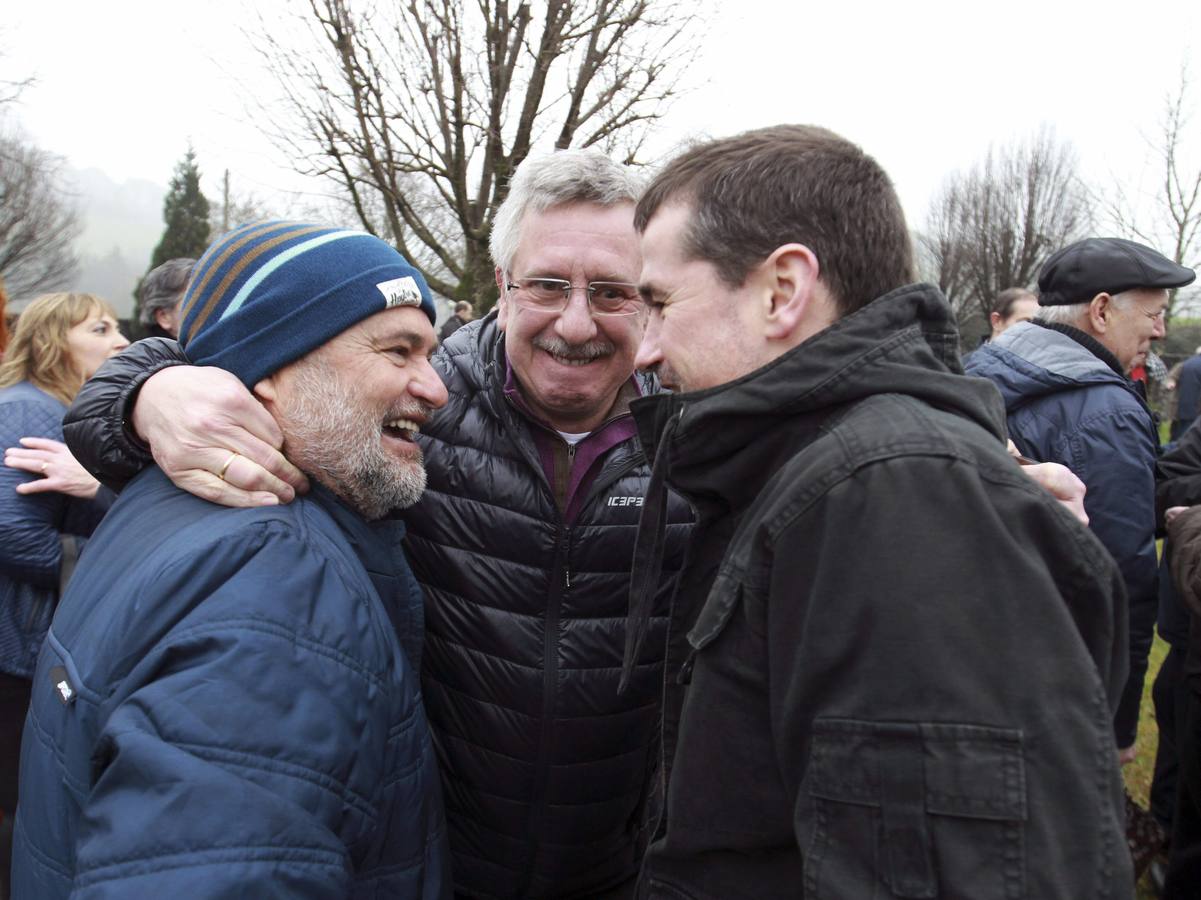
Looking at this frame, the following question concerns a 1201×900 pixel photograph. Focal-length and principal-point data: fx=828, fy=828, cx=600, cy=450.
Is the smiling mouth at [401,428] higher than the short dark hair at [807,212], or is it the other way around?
the short dark hair at [807,212]

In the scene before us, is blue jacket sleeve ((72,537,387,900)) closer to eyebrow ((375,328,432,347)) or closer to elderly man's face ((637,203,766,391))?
eyebrow ((375,328,432,347))

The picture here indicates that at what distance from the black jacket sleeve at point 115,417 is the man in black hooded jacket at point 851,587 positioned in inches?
45.3

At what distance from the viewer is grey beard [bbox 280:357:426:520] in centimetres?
167

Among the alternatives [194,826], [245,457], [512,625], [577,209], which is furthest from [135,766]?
[577,209]

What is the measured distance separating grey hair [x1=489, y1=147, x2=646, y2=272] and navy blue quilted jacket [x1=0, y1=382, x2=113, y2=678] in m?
Result: 2.23

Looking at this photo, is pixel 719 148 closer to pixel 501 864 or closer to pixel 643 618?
pixel 643 618

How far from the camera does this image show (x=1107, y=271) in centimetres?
368

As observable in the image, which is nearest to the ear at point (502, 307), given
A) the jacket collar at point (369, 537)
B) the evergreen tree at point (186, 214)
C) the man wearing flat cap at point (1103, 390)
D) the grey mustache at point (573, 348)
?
the grey mustache at point (573, 348)

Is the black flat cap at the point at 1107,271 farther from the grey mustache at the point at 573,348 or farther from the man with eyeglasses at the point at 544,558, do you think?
the grey mustache at the point at 573,348

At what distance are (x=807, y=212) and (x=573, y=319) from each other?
946mm

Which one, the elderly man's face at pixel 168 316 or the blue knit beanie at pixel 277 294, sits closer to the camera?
the blue knit beanie at pixel 277 294

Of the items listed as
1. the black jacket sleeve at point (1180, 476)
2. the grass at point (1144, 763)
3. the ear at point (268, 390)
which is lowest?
the grass at point (1144, 763)

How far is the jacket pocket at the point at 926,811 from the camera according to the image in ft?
3.11

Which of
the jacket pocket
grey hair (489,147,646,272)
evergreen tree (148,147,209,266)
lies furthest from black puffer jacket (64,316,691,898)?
evergreen tree (148,147,209,266)
